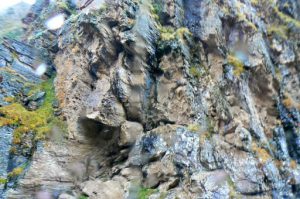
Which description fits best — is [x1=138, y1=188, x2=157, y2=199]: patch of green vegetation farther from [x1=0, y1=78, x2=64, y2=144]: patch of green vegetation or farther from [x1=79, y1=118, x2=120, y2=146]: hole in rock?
[x1=0, y1=78, x2=64, y2=144]: patch of green vegetation

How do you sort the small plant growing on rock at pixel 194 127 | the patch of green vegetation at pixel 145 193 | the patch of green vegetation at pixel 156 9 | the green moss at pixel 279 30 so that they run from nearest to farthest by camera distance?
the patch of green vegetation at pixel 145 193 < the small plant growing on rock at pixel 194 127 < the patch of green vegetation at pixel 156 9 < the green moss at pixel 279 30

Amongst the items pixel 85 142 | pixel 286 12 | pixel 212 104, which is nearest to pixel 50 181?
pixel 85 142

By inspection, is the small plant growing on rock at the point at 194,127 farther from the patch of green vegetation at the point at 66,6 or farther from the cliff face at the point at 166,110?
the patch of green vegetation at the point at 66,6

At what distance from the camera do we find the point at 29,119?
48.1 feet

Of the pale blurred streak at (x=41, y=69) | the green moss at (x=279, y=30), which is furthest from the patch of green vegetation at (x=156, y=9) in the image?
the green moss at (x=279, y=30)

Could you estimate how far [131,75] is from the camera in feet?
48.2

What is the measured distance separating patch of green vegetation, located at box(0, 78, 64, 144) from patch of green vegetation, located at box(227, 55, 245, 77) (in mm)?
9228

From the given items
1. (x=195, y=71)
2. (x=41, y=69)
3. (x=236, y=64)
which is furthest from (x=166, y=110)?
(x=41, y=69)

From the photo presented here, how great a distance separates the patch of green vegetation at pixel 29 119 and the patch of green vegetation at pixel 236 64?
9228 mm

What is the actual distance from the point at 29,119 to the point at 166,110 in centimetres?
641

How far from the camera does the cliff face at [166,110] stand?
12.6 m

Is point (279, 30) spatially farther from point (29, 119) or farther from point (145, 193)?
point (29, 119)

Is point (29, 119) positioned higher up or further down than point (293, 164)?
higher up

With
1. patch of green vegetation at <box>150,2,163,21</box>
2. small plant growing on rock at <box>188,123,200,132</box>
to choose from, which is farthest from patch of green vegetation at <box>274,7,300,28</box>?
small plant growing on rock at <box>188,123,200,132</box>
